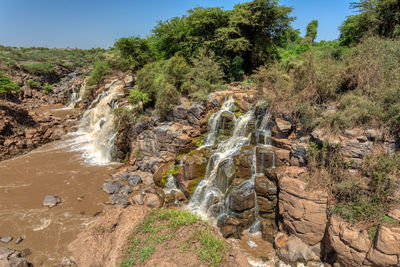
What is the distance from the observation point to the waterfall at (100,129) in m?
14.7

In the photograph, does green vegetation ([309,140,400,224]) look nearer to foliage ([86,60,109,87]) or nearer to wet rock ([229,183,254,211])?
wet rock ([229,183,254,211])

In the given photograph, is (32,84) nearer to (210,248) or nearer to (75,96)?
(75,96)

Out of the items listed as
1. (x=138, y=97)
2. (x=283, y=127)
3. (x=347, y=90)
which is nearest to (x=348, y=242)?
(x=283, y=127)

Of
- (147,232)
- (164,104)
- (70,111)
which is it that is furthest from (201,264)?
(70,111)

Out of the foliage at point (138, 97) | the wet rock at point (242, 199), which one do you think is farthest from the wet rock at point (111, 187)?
the wet rock at point (242, 199)

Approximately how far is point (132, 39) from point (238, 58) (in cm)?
1082

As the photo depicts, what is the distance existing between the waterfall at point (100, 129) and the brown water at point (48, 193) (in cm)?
93

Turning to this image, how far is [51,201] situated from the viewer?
391 inches

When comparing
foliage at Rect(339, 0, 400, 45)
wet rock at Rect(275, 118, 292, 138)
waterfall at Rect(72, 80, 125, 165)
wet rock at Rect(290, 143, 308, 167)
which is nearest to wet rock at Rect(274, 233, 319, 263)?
wet rock at Rect(290, 143, 308, 167)

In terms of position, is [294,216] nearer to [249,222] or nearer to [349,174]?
[249,222]

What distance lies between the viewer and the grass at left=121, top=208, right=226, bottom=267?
559 cm

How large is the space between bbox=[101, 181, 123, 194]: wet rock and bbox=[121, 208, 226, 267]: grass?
501 cm

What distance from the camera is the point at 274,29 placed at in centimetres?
1617

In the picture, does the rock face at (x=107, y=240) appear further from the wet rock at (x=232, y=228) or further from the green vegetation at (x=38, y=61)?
the green vegetation at (x=38, y=61)
